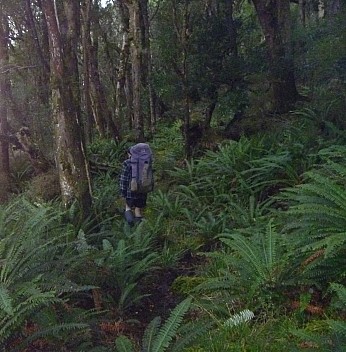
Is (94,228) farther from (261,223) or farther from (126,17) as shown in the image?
(126,17)

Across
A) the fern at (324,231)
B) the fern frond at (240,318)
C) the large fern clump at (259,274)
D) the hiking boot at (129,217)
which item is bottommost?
the hiking boot at (129,217)

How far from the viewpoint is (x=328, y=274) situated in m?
5.03

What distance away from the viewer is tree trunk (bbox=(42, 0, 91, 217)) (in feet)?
27.4

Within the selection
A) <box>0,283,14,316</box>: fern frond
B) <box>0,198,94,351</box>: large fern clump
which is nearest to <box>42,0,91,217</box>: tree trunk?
<box>0,198,94,351</box>: large fern clump

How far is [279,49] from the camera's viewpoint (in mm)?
14242

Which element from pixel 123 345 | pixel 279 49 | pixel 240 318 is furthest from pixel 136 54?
pixel 123 345

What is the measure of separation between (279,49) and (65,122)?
26.3 ft

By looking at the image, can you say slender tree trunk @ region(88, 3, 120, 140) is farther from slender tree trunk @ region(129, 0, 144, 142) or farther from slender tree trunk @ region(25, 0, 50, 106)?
slender tree trunk @ region(129, 0, 144, 142)

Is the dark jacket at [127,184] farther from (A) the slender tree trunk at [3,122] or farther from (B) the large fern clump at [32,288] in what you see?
(A) the slender tree trunk at [3,122]

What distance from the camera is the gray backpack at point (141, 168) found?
9.20 metres

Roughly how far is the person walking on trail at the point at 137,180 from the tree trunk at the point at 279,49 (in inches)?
249

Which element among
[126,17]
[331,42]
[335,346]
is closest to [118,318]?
[335,346]

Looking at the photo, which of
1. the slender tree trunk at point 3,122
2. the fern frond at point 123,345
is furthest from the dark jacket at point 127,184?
the fern frond at point 123,345

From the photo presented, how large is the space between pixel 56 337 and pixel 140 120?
9575mm
